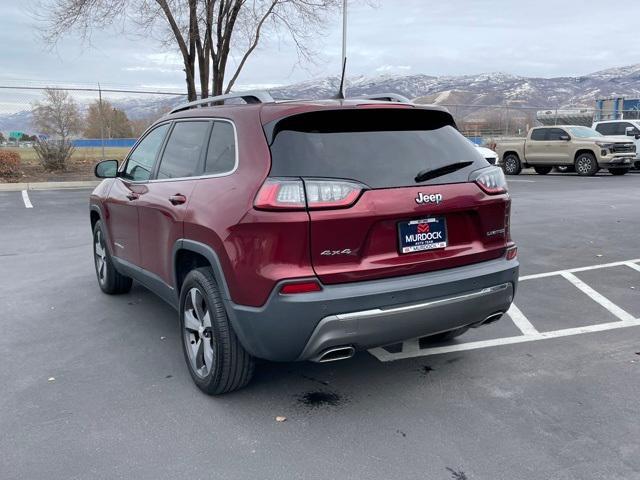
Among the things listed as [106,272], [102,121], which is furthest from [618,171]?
[106,272]

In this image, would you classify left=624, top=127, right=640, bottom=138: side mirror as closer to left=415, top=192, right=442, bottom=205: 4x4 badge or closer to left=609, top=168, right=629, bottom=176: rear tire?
left=609, top=168, right=629, bottom=176: rear tire

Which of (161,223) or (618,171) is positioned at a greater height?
(161,223)

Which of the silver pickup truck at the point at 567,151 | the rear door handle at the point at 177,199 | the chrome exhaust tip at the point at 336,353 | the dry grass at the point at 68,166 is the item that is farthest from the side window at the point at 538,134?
the chrome exhaust tip at the point at 336,353

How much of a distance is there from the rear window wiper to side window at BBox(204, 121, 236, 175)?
3.50ft

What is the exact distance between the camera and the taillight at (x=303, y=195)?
9.79ft

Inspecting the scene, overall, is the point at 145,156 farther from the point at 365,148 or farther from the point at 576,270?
the point at 576,270

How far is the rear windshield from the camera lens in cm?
312

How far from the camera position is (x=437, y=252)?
330 centimetres

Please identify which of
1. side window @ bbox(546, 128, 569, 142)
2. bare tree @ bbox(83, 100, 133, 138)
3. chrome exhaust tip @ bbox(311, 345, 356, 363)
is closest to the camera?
chrome exhaust tip @ bbox(311, 345, 356, 363)

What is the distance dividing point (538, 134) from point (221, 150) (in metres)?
19.6

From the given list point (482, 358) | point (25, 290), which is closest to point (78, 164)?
point (25, 290)

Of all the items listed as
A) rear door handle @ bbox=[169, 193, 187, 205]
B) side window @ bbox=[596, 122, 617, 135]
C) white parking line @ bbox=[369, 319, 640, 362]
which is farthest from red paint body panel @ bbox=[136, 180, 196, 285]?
side window @ bbox=[596, 122, 617, 135]

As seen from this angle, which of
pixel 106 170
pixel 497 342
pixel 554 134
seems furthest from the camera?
pixel 554 134

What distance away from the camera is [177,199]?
380 cm
